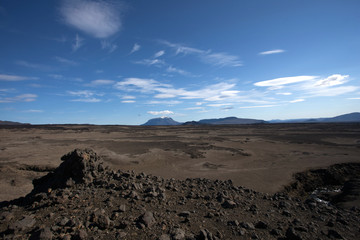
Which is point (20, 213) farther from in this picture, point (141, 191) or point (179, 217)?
→ point (179, 217)

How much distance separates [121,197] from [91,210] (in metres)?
1.22

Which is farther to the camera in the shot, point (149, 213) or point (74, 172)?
point (74, 172)

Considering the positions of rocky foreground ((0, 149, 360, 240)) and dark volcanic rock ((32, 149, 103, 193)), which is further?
dark volcanic rock ((32, 149, 103, 193))

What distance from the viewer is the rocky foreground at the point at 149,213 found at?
5027mm

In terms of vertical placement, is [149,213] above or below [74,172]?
below

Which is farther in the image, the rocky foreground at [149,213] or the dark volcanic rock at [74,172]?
the dark volcanic rock at [74,172]

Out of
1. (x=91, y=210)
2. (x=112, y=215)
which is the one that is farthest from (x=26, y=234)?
(x=112, y=215)

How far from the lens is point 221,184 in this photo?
9859 mm

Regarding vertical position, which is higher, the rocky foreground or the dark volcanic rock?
the dark volcanic rock

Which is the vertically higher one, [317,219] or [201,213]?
[201,213]

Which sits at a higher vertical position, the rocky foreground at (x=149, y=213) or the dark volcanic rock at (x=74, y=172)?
the dark volcanic rock at (x=74, y=172)

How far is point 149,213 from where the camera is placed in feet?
18.7

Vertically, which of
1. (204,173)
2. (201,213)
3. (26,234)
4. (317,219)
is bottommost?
(204,173)

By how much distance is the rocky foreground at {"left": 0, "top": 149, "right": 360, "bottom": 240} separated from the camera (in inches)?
198
